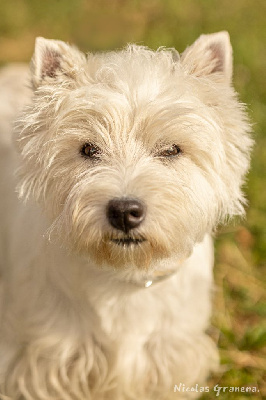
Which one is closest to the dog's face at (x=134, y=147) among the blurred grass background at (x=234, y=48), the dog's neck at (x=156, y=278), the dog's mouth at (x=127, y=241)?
the dog's mouth at (x=127, y=241)

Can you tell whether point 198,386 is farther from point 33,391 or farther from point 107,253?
point 107,253

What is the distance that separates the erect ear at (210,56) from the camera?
Result: 2.42 m

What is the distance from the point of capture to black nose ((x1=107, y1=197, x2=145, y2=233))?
1997 mm

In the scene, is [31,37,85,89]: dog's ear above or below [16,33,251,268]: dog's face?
above

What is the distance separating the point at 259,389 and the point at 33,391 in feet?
3.63

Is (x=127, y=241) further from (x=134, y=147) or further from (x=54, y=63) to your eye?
(x=54, y=63)

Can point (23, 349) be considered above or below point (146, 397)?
above

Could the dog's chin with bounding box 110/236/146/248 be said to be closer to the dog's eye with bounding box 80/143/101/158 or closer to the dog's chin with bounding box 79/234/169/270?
the dog's chin with bounding box 79/234/169/270

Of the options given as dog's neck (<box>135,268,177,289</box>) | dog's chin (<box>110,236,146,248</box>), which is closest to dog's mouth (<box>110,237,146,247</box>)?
dog's chin (<box>110,236,146,248</box>)

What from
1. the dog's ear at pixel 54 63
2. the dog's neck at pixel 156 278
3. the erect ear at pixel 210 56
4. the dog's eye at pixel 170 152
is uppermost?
the erect ear at pixel 210 56

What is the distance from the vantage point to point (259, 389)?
3100 millimetres

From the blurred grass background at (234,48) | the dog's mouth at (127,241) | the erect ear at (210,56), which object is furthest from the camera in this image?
the blurred grass background at (234,48)

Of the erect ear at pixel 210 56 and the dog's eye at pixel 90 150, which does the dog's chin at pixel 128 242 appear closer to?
the dog's eye at pixel 90 150

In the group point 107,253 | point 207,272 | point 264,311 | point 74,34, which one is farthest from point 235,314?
point 74,34
